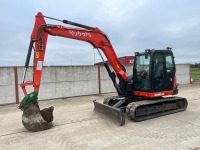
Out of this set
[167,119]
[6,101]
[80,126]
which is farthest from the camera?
[6,101]

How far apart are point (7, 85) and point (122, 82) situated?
6.75 m

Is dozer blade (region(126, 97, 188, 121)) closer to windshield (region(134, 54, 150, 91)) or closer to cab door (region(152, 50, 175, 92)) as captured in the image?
cab door (region(152, 50, 175, 92))

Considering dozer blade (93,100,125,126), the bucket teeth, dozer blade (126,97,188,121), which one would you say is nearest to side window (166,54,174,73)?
dozer blade (126,97,188,121)

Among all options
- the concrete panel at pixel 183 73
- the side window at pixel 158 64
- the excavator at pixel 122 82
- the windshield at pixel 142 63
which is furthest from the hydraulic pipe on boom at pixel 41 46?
the concrete panel at pixel 183 73

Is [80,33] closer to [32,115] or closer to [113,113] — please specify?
[113,113]

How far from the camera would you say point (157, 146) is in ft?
17.4

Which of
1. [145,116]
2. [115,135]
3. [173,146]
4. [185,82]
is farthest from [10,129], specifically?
[185,82]

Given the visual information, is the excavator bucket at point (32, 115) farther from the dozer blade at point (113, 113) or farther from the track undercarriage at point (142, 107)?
the track undercarriage at point (142, 107)

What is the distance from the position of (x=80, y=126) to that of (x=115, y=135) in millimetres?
1378

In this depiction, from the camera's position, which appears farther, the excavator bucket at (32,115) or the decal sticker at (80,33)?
the decal sticker at (80,33)

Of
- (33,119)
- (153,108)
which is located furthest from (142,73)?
(33,119)

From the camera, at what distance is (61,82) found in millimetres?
14266

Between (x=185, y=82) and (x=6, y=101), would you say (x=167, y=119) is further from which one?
(x=185, y=82)

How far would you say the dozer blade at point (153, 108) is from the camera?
7.52 m
